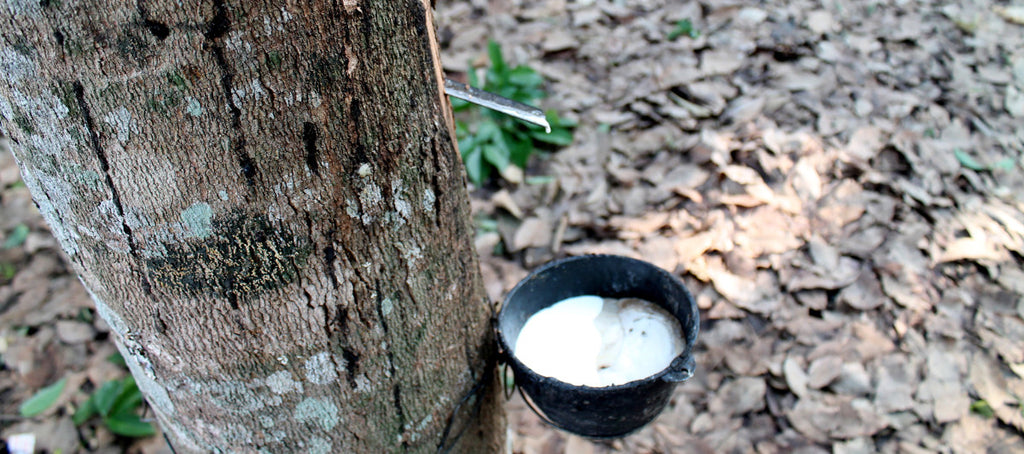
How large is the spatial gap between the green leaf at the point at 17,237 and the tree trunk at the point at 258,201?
Answer: 1948 mm

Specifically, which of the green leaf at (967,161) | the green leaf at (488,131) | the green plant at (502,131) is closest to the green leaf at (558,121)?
the green plant at (502,131)

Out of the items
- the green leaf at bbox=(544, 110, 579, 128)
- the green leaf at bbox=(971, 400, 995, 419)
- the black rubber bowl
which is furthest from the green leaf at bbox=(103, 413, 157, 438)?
the green leaf at bbox=(971, 400, 995, 419)

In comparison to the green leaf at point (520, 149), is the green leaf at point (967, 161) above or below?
below

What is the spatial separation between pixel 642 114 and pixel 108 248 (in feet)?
7.97

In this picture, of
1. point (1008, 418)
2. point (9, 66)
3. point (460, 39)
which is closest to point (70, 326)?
point (9, 66)

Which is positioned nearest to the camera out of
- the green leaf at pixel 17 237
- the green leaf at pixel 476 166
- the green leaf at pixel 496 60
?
the green leaf at pixel 17 237

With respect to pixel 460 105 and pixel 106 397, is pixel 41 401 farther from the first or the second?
pixel 460 105

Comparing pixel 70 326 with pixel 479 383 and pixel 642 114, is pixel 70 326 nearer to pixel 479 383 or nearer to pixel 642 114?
pixel 479 383

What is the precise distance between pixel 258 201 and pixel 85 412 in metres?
1.70

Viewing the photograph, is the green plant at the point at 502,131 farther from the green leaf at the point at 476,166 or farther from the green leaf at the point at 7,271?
the green leaf at the point at 7,271

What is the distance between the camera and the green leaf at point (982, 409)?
1.97m

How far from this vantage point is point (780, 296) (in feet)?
7.47

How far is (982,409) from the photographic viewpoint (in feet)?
6.48

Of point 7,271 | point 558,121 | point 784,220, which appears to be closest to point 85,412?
point 7,271
